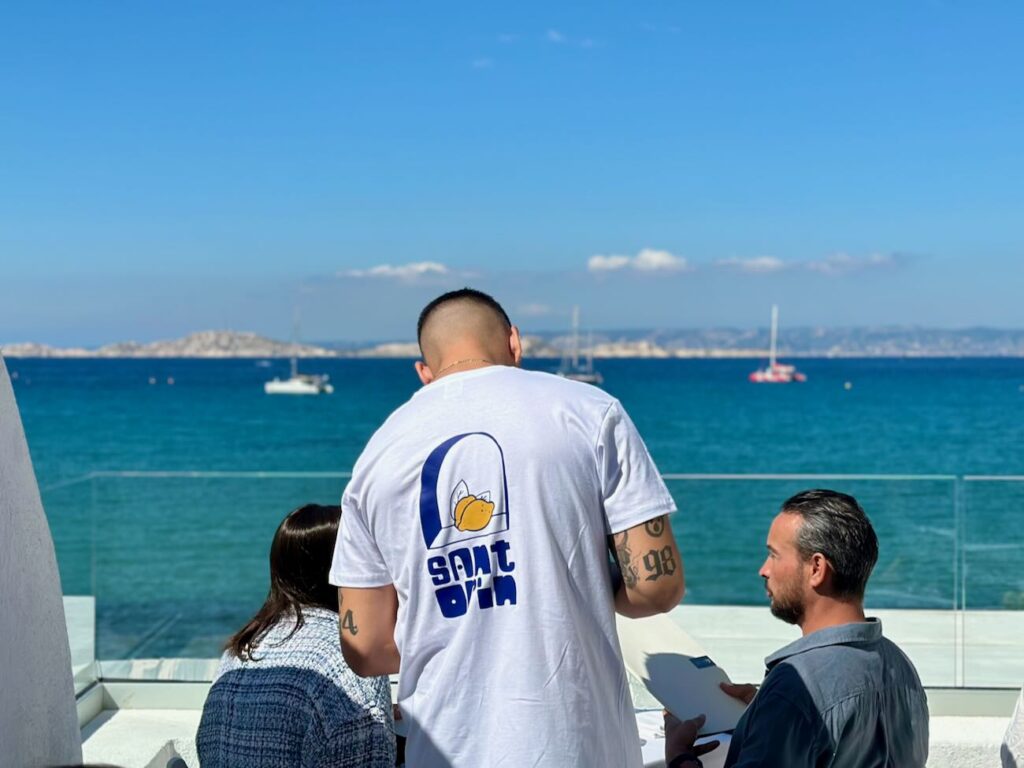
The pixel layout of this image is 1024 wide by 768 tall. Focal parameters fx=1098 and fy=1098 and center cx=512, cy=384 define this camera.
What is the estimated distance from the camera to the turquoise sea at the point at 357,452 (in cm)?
475

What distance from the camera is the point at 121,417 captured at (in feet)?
194

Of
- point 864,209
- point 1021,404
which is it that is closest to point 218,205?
point 864,209

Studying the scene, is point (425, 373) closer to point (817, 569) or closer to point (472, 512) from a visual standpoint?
point (472, 512)

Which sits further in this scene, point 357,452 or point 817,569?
point 357,452

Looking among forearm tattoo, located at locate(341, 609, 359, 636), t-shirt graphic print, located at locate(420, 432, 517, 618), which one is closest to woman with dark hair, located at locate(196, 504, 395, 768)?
forearm tattoo, located at locate(341, 609, 359, 636)

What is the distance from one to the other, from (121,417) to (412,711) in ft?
200

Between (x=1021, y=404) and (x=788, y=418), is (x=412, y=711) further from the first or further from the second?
(x=1021, y=404)

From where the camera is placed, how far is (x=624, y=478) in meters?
1.66

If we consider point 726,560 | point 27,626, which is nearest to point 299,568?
point 27,626

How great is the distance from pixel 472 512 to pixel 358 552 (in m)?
0.23

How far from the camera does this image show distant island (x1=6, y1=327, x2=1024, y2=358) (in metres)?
117

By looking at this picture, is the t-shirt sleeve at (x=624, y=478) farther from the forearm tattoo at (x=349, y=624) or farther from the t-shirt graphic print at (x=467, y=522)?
the forearm tattoo at (x=349, y=624)

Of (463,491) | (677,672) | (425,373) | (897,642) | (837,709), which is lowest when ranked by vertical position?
(897,642)

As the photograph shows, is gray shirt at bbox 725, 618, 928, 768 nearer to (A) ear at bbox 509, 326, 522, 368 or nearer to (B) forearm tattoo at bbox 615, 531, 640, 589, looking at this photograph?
(B) forearm tattoo at bbox 615, 531, 640, 589
